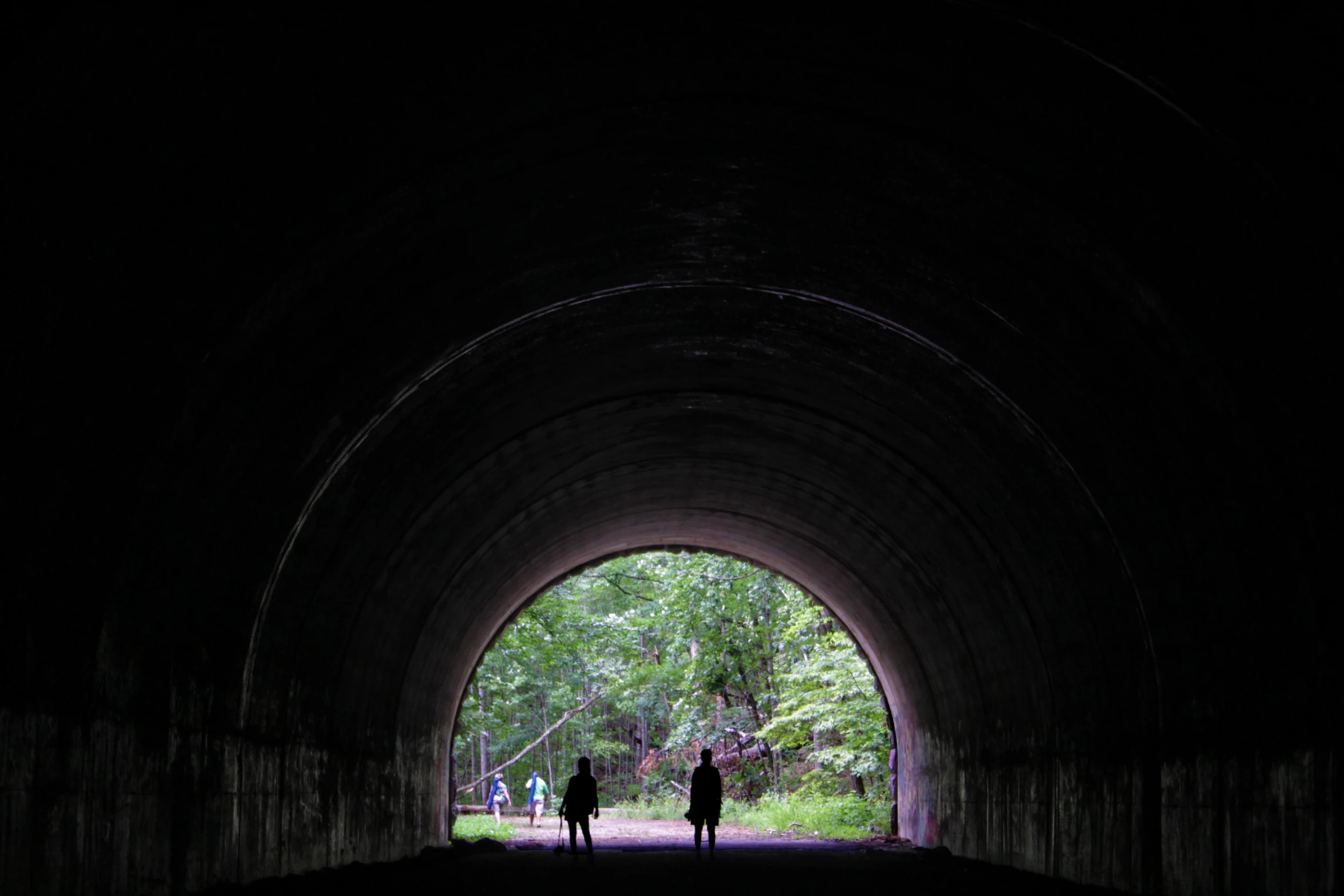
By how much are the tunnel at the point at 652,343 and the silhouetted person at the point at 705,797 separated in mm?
4761

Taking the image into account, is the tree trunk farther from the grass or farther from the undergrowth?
the undergrowth

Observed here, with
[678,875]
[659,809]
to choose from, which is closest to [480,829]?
[678,875]

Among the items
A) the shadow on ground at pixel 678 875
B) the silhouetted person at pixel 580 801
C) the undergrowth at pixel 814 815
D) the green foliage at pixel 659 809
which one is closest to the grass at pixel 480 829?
the undergrowth at pixel 814 815

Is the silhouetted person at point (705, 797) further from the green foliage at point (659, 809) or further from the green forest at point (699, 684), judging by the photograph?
the green foliage at point (659, 809)

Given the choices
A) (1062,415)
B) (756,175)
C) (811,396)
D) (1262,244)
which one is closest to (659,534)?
(811,396)

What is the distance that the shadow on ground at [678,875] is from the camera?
38.9ft

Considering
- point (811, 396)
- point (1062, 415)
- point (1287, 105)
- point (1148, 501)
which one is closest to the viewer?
point (1287, 105)

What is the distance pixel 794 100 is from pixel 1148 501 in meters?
3.61

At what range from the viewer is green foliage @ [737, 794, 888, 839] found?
84.8 feet

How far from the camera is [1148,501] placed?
30.0ft

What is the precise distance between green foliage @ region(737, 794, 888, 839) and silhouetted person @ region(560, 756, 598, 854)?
7654 mm

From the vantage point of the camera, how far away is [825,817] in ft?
91.3

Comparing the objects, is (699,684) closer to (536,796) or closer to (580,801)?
(536,796)

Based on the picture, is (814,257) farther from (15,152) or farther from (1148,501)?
(15,152)
